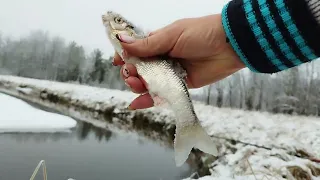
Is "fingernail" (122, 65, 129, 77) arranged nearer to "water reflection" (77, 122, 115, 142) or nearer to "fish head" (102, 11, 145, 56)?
"fish head" (102, 11, 145, 56)

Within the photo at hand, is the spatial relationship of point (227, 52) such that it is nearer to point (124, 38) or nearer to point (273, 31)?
point (273, 31)

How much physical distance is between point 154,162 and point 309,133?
6.23 metres

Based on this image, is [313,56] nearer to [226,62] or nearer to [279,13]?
[279,13]

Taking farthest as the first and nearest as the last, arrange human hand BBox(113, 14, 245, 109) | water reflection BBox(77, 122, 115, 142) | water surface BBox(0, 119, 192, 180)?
water reflection BBox(77, 122, 115, 142), water surface BBox(0, 119, 192, 180), human hand BBox(113, 14, 245, 109)

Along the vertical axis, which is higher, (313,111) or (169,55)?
(169,55)

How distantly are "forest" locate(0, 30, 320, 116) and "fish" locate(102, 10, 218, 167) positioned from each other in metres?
30.9

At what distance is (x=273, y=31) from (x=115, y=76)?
2034 inches

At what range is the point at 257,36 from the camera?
1.86 m

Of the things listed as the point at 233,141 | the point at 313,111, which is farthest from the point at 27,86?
the point at 313,111

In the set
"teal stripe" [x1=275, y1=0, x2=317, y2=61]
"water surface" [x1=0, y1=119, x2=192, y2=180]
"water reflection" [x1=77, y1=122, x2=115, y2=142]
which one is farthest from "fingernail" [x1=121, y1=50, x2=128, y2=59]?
"water reflection" [x1=77, y1=122, x2=115, y2=142]

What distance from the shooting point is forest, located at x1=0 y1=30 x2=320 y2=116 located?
1371 inches

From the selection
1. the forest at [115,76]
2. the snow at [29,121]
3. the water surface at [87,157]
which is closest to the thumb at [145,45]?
the water surface at [87,157]

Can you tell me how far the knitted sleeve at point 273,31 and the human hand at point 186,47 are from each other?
240 millimetres

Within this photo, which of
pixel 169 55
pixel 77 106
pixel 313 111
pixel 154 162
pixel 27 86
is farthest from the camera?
pixel 313 111
